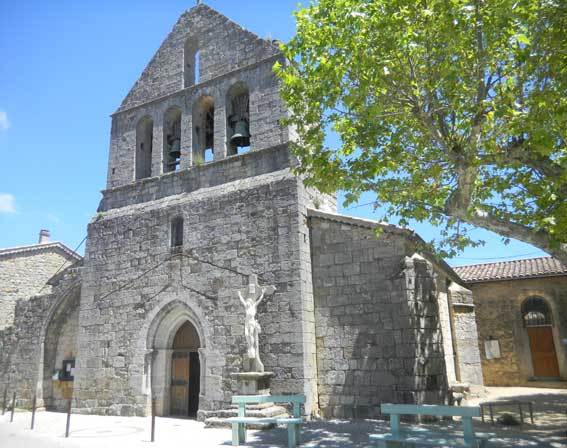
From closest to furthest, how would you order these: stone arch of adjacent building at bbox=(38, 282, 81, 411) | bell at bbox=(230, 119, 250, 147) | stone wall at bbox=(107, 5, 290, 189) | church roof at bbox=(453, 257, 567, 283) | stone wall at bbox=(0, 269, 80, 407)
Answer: stone wall at bbox=(107, 5, 290, 189) → bell at bbox=(230, 119, 250, 147) → stone arch of adjacent building at bbox=(38, 282, 81, 411) → stone wall at bbox=(0, 269, 80, 407) → church roof at bbox=(453, 257, 567, 283)

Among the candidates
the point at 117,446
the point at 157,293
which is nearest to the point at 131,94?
the point at 157,293

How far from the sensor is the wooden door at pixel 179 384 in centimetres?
1143

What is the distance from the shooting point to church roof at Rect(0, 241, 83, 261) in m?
19.2

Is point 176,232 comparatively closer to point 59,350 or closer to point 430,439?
point 59,350

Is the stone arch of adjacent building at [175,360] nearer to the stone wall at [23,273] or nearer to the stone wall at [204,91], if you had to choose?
the stone wall at [204,91]

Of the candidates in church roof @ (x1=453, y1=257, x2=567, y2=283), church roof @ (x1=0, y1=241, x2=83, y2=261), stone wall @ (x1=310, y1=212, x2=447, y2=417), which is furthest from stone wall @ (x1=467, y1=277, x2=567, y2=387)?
church roof @ (x1=0, y1=241, x2=83, y2=261)

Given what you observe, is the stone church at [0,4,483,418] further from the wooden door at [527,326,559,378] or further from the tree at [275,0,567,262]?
the wooden door at [527,326,559,378]

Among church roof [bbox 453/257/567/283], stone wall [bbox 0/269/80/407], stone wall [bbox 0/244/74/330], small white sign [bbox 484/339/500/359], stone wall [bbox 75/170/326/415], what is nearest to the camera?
stone wall [bbox 75/170/326/415]

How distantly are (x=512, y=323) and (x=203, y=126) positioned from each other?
12549 millimetres

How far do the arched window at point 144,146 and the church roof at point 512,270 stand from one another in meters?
12.1

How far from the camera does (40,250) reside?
66.7 ft

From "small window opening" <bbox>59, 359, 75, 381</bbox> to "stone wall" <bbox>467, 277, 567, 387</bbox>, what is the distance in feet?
44.9

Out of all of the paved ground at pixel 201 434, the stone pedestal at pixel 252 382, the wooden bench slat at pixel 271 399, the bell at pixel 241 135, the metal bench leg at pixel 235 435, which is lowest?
the paved ground at pixel 201 434

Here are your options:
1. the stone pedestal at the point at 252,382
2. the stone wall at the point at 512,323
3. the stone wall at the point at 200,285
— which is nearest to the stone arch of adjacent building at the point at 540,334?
the stone wall at the point at 512,323
